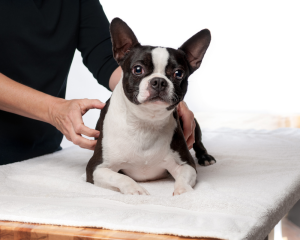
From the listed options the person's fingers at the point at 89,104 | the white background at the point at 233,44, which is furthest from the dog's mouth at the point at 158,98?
the white background at the point at 233,44

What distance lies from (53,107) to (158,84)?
0.50 m

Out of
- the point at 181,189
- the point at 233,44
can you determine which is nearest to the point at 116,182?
the point at 181,189

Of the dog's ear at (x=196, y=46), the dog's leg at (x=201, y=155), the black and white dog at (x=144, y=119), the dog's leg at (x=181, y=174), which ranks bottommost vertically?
the dog's leg at (x=201, y=155)

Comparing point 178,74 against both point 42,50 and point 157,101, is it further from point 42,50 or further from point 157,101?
point 42,50

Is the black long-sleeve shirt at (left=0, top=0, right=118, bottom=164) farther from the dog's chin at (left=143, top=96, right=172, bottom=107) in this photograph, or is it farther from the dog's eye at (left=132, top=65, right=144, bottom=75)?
the dog's chin at (left=143, top=96, right=172, bottom=107)

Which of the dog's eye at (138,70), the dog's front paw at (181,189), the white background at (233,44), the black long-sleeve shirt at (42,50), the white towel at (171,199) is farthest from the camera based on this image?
the white background at (233,44)

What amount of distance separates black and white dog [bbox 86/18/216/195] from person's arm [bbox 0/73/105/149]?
0.10 meters

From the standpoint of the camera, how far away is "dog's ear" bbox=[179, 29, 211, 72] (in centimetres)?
163

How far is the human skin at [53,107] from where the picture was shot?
1555mm

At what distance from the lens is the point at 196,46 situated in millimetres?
1660

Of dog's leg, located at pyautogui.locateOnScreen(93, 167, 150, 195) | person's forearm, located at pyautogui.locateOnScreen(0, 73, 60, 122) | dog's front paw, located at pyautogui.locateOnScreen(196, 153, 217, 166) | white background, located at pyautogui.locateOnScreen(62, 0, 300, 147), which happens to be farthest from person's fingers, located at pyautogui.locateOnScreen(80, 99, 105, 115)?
white background, located at pyautogui.locateOnScreen(62, 0, 300, 147)

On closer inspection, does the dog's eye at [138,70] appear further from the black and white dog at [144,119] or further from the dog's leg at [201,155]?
the dog's leg at [201,155]

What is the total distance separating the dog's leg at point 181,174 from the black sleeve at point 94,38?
2.49 feet

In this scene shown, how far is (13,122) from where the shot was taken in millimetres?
2039
